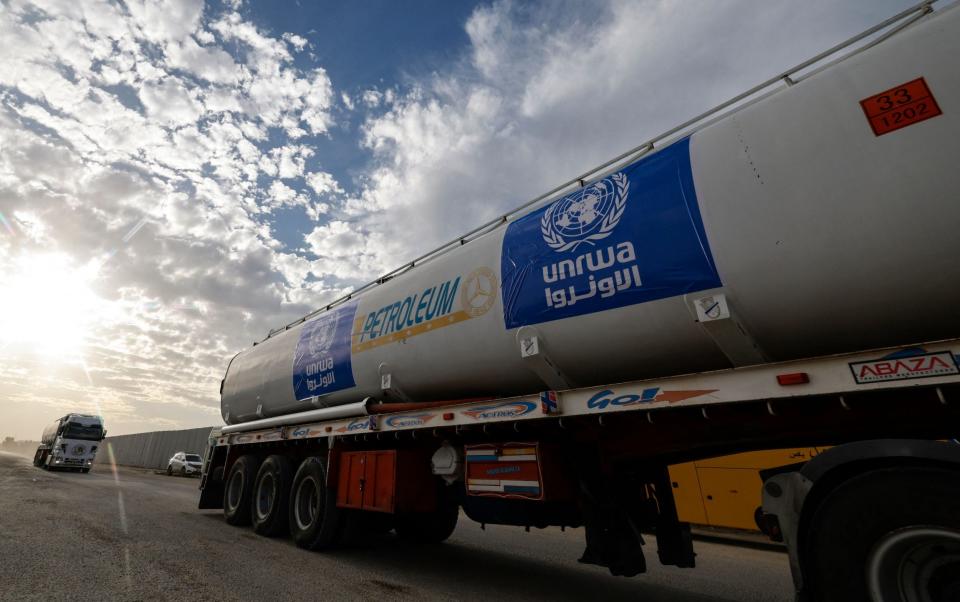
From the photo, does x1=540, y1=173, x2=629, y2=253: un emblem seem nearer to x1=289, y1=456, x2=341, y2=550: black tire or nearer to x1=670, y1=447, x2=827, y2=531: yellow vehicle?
x1=289, y1=456, x2=341, y2=550: black tire

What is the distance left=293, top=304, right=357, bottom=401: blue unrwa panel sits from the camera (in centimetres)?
728

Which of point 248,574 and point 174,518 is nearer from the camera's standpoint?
point 248,574

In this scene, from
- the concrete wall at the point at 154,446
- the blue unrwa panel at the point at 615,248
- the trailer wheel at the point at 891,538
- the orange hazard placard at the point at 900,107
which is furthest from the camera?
the concrete wall at the point at 154,446

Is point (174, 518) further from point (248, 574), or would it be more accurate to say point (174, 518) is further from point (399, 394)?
point (399, 394)

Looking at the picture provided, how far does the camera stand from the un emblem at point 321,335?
7.80 metres

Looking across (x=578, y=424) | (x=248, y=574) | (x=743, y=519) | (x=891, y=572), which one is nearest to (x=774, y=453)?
(x=743, y=519)

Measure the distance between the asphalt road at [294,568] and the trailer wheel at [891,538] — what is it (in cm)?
337

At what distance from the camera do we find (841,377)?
2740mm

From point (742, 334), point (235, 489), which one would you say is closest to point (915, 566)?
point (742, 334)

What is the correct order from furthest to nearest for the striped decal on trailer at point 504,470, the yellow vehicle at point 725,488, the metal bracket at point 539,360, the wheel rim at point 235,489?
the wheel rim at point 235,489, the yellow vehicle at point 725,488, the striped decal on trailer at point 504,470, the metal bracket at point 539,360

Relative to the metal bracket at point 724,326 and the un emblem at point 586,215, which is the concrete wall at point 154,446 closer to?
the un emblem at point 586,215

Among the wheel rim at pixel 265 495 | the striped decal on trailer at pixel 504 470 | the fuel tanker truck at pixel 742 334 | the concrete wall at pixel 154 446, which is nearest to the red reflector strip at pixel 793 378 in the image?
the fuel tanker truck at pixel 742 334

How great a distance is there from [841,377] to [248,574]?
20.0 feet

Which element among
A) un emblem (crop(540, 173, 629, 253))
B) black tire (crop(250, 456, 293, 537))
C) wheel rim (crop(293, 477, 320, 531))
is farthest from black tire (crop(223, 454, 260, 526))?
un emblem (crop(540, 173, 629, 253))
